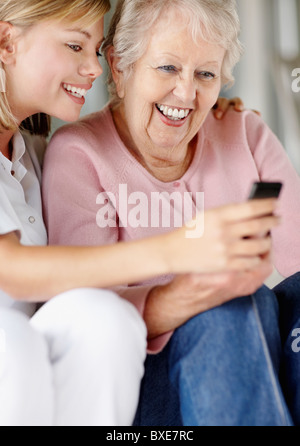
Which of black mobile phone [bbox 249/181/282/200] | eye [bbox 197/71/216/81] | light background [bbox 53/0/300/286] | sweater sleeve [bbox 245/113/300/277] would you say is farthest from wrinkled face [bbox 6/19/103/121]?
light background [bbox 53/0/300/286]

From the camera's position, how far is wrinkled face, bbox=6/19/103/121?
1.53 m

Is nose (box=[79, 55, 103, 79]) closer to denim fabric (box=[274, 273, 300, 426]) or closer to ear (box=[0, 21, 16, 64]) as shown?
ear (box=[0, 21, 16, 64])

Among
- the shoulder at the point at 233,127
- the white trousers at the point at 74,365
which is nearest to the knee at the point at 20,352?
the white trousers at the point at 74,365

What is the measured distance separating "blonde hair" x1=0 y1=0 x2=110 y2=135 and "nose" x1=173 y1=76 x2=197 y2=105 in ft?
0.82

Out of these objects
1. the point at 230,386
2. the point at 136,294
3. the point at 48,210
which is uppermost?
the point at 48,210

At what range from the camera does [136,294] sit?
4.48 feet

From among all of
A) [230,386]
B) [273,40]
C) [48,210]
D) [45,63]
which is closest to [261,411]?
[230,386]

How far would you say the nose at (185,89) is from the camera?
1586 millimetres

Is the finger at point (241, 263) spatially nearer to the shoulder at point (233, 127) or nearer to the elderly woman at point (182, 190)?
the elderly woman at point (182, 190)

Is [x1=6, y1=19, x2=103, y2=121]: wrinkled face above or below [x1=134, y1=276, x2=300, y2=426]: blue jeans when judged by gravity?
above

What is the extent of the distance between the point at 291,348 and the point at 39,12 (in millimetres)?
926

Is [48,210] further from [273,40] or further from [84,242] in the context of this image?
[273,40]

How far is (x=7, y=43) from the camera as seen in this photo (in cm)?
154

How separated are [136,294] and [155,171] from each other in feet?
1.50
